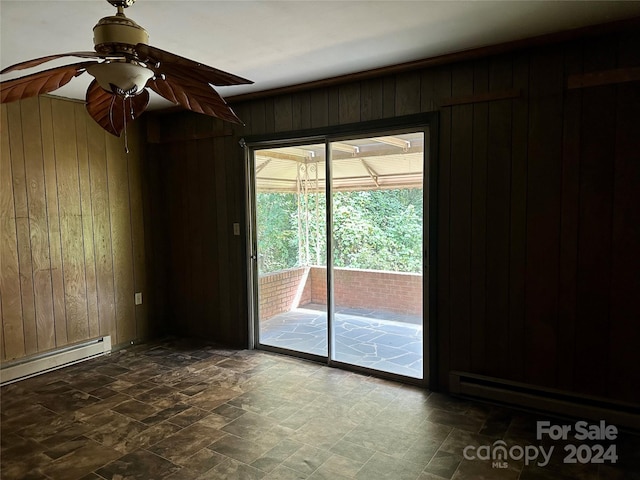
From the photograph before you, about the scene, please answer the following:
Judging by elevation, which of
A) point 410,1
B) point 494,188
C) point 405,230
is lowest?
point 405,230

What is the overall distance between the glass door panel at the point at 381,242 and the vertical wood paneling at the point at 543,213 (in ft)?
2.68

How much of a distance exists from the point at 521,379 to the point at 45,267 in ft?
13.4

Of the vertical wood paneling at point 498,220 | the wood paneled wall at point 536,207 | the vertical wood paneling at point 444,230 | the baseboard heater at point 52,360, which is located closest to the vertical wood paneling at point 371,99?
the wood paneled wall at point 536,207

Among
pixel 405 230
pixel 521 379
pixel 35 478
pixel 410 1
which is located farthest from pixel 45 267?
pixel 521 379

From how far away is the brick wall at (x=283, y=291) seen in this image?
178 inches

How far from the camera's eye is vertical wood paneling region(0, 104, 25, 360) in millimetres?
3547

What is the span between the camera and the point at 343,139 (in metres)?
3.70

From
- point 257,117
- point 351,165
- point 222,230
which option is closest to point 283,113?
point 257,117

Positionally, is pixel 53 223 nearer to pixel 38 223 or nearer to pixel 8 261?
pixel 38 223

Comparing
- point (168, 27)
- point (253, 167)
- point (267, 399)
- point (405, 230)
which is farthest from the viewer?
point (253, 167)

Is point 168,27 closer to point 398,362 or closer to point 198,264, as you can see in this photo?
point 198,264

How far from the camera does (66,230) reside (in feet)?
13.2

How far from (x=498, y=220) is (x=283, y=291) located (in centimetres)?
249

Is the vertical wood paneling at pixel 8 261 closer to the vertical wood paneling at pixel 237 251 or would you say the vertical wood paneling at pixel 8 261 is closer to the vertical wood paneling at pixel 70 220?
the vertical wood paneling at pixel 70 220
